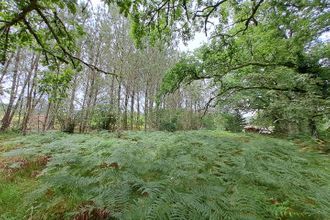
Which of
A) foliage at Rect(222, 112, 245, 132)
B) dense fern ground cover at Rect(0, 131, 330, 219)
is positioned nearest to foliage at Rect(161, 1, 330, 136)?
dense fern ground cover at Rect(0, 131, 330, 219)

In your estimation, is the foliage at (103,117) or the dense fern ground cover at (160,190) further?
the foliage at (103,117)

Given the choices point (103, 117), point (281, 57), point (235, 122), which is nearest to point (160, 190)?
point (281, 57)


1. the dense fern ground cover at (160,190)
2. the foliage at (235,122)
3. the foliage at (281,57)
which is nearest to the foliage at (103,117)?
the foliage at (281,57)

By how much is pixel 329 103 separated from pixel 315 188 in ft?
12.3

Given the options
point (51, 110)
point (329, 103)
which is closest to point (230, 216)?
point (329, 103)

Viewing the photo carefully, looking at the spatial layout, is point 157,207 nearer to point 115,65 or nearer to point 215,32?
point 215,32

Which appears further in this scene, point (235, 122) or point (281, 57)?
point (235, 122)

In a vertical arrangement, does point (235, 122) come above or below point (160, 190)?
above

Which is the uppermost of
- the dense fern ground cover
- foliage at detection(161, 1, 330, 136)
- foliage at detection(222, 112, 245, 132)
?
foliage at detection(161, 1, 330, 136)

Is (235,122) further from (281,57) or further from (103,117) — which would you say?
(281,57)

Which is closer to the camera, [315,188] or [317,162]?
[315,188]

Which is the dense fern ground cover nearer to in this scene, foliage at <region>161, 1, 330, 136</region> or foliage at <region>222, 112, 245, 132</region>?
foliage at <region>161, 1, 330, 136</region>

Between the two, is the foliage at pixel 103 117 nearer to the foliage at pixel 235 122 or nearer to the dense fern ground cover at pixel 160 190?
the foliage at pixel 235 122

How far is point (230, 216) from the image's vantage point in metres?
1.98
